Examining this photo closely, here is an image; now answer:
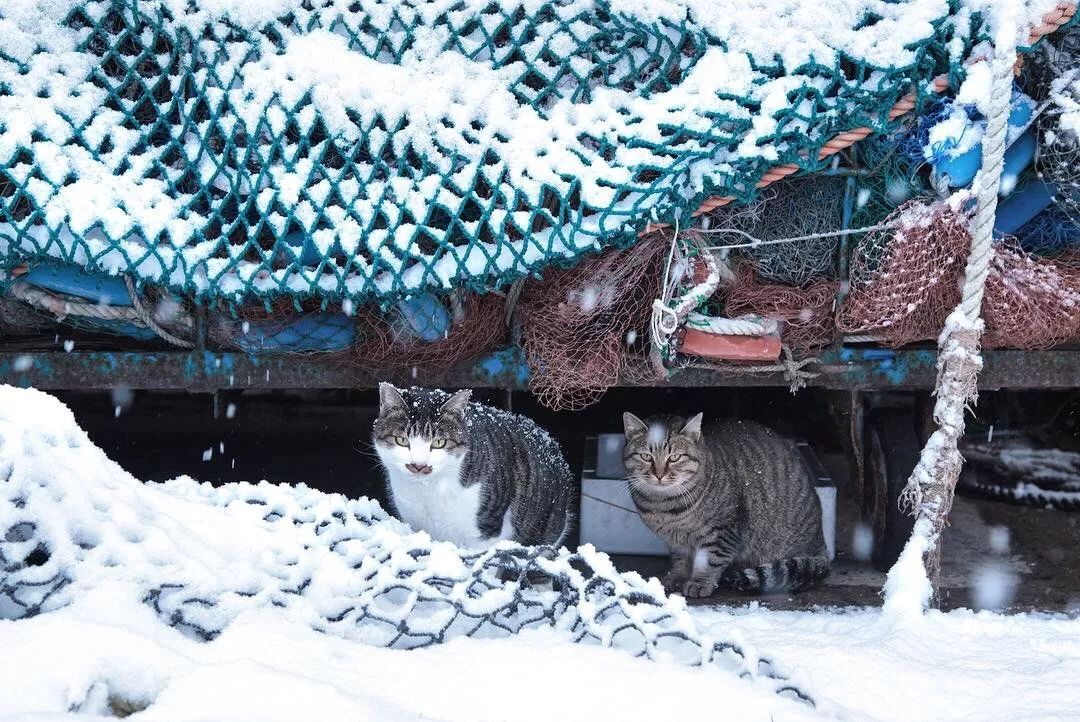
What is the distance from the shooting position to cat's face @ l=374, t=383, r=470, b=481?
10.9 feet

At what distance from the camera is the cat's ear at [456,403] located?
11.2 ft

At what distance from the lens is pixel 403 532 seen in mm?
2809

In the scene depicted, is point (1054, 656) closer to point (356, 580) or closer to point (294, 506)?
point (356, 580)

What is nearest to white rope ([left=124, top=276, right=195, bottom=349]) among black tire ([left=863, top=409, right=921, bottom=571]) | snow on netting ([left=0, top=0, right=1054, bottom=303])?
snow on netting ([left=0, top=0, right=1054, bottom=303])

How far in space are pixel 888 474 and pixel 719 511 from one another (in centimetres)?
72

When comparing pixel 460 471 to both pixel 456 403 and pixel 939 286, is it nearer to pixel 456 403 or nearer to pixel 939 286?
pixel 456 403

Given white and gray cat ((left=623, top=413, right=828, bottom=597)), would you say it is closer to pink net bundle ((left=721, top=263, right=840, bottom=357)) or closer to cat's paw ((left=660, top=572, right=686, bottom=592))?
cat's paw ((left=660, top=572, right=686, bottom=592))

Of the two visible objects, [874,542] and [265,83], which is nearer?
[265,83]

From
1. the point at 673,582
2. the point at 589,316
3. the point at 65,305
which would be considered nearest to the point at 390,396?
the point at 589,316

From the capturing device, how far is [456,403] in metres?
3.45

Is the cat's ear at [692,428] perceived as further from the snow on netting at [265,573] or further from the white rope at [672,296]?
the snow on netting at [265,573]

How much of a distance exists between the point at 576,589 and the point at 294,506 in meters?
0.92

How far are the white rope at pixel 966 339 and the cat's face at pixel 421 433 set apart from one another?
1495mm

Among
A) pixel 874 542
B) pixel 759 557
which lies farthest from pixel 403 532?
pixel 874 542
